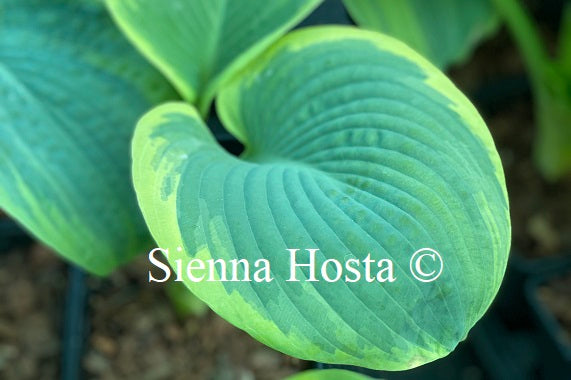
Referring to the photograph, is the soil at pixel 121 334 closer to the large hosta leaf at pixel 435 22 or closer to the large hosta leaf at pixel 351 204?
the large hosta leaf at pixel 351 204

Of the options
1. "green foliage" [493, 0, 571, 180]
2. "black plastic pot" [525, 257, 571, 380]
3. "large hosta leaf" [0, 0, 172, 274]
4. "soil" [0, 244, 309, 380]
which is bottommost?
"black plastic pot" [525, 257, 571, 380]

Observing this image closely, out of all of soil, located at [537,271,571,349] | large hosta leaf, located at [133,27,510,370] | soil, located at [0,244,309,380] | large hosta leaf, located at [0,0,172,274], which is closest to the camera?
large hosta leaf, located at [133,27,510,370]

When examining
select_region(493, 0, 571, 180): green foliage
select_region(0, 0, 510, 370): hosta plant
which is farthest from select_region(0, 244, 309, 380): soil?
select_region(493, 0, 571, 180): green foliage

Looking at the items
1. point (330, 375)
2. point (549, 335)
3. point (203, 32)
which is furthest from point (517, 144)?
point (330, 375)

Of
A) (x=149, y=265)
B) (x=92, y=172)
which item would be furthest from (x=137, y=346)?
(x=92, y=172)

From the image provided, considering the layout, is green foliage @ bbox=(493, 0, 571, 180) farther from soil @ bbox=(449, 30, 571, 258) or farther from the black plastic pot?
the black plastic pot

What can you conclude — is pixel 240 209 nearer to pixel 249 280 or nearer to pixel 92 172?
pixel 249 280

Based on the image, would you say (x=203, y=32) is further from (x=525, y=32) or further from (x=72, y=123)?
(x=525, y=32)
